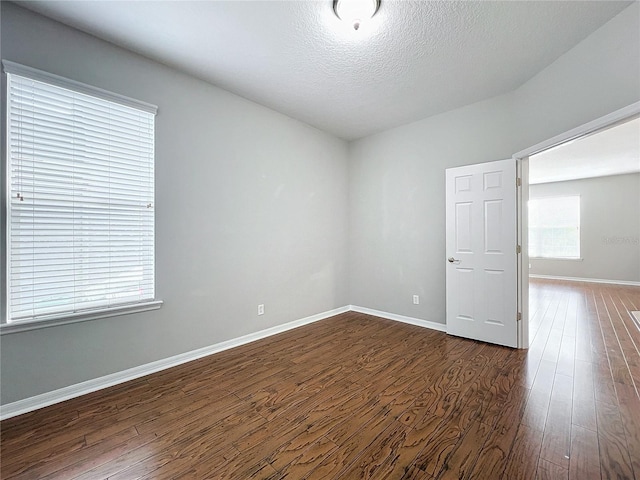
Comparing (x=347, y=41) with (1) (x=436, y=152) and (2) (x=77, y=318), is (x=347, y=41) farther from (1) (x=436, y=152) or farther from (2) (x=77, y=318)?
(2) (x=77, y=318)

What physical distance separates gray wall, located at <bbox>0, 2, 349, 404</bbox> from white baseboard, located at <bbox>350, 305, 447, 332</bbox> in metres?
0.64

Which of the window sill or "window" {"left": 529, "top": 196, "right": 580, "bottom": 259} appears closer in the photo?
the window sill

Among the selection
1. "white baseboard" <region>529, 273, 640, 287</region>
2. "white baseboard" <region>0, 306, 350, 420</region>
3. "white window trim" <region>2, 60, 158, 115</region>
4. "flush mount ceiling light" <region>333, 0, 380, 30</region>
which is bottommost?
"white baseboard" <region>0, 306, 350, 420</region>

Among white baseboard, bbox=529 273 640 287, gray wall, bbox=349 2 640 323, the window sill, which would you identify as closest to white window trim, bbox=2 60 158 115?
the window sill

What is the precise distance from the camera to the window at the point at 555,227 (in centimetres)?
761

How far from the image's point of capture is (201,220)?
2.90 m

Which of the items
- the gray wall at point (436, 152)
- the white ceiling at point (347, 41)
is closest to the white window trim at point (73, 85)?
the white ceiling at point (347, 41)

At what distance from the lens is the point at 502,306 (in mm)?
3135

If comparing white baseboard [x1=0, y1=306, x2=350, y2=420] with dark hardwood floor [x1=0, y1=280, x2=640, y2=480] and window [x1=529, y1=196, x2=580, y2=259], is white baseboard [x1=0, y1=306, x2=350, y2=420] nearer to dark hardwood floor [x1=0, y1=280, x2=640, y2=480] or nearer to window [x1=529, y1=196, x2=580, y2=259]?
dark hardwood floor [x1=0, y1=280, x2=640, y2=480]

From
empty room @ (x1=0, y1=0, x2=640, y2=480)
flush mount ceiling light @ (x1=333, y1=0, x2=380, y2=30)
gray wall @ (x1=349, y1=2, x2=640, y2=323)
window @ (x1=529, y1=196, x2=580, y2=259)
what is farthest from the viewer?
window @ (x1=529, y1=196, x2=580, y2=259)

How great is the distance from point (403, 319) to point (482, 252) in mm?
1498

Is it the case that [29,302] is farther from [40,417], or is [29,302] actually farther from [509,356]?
[509,356]

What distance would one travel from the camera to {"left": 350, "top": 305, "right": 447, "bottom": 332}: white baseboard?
3724mm

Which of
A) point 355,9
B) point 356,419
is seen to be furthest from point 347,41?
point 356,419
